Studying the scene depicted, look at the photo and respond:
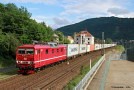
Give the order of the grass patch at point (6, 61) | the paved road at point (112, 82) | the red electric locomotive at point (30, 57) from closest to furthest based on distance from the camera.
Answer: the paved road at point (112, 82) → the red electric locomotive at point (30, 57) → the grass patch at point (6, 61)

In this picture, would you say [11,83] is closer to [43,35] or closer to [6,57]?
[6,57]

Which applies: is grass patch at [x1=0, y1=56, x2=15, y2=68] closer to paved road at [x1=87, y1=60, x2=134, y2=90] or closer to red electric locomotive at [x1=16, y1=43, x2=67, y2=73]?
red electric locomotive at [x1=16, y1=43, x2=67, y2=73]

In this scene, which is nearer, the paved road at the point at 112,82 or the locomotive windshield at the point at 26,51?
the paved road at the point at 112,82

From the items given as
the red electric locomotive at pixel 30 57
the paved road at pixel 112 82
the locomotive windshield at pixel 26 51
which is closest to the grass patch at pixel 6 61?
the red electric locomotive at pixel 30 57

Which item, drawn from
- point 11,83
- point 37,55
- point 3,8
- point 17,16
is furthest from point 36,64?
point 3,8

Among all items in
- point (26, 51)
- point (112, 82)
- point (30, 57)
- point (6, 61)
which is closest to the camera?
point (112, 82)

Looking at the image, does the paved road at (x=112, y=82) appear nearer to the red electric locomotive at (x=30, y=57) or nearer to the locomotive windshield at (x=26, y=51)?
the red electric locomotive at (x=30, y=57)

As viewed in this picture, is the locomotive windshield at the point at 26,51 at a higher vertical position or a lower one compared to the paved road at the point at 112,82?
higher

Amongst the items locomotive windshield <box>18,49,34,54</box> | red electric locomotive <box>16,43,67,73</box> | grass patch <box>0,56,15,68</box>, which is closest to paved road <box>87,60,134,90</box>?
red electric locomotive <box>16,43,67,73</box>

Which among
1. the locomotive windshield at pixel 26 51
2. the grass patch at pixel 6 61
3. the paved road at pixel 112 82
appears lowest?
the paved road at pixel 112 82

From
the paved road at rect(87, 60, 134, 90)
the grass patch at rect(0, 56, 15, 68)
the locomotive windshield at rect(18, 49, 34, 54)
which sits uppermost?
the locomotive windshield at rect(18, 49, 34, 54)

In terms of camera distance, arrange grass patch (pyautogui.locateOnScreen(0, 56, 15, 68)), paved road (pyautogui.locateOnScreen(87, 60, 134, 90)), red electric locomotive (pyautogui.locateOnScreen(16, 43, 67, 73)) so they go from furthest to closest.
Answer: grass patch (pyautogui.locateOnScreen(0, 56, 15, 68))
red electric locomotive (pyautogui.locateOnScreen(16, 43, 67, 73))
paved road (pyautogui.locateOnScreen(87, 60, 134, 90))

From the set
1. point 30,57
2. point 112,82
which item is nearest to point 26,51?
point 30,57

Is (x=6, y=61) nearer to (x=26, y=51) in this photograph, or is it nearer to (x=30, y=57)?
(x=26, y=51)
